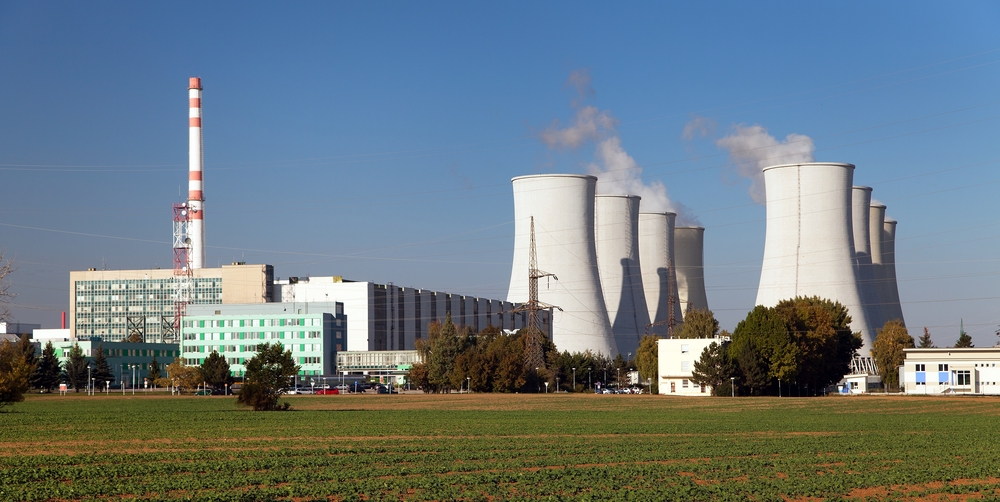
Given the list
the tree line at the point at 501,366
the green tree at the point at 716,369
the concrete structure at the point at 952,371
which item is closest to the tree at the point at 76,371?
the tree line at the point at 501,366

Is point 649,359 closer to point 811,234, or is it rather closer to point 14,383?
point 811,234

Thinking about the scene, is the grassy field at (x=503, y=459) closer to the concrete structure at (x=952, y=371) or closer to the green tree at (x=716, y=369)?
the green tree at (x=716, y=369)

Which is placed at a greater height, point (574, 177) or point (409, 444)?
point (574, 177)

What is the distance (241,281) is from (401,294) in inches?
546

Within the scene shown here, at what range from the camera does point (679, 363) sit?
57.9 metres

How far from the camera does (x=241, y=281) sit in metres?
93.6

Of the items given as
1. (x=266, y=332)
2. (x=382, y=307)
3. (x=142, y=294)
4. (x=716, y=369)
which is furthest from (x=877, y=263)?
(x=142, y=294)

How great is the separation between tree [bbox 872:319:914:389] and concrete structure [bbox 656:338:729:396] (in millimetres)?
10544

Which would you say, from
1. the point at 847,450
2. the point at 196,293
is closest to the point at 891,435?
the point at 847,450

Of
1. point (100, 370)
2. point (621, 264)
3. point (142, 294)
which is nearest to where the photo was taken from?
point (621, 264)

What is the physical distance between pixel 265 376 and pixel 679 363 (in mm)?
27732

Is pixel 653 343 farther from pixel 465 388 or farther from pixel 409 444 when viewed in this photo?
pixel 409 444

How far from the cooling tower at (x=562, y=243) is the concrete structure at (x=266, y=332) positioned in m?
23.3

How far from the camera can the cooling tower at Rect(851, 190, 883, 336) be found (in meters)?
62.2
